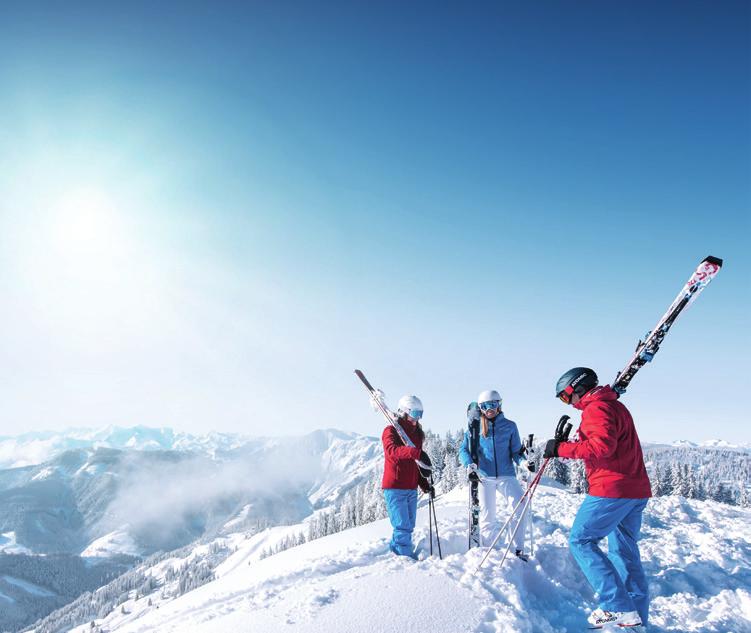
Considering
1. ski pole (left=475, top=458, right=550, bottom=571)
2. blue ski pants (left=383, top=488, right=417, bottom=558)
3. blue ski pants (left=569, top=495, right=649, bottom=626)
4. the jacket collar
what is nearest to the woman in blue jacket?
ski pole (left=475, top=458, right=550, bottom=571)

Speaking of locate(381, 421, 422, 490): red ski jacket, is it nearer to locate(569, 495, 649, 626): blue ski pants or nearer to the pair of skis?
the pair of skis

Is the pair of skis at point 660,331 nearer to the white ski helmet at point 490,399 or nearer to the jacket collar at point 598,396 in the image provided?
the jacket collar at point 598,396

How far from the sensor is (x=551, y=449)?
6.25m

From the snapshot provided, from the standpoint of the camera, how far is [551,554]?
26.4ft

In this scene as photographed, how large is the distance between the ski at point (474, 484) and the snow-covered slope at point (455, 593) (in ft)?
1.91

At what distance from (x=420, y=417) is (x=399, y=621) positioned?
4210 millimetres

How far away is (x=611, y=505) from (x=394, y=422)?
4.13m

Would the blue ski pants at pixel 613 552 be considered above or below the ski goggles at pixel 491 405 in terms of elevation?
below

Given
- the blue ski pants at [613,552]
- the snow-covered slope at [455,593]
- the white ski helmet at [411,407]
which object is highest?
the white ski helmet at [411,407]

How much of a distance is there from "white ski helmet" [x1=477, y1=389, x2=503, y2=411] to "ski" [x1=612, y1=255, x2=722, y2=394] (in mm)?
2339

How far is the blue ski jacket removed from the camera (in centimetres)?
891

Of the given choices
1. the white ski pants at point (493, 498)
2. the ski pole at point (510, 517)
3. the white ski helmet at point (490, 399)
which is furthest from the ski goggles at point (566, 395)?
the white ski pants at point (493, 498)

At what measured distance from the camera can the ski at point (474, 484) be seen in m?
8.80

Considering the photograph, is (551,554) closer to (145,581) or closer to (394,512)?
(394,512)
